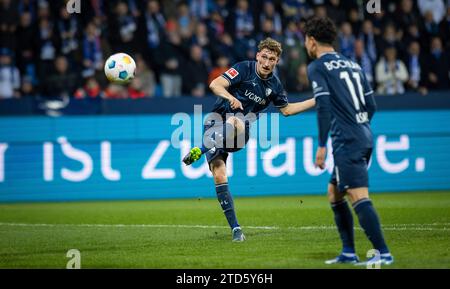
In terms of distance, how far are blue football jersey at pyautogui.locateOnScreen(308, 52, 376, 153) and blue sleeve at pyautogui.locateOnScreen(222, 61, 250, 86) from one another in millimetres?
2570

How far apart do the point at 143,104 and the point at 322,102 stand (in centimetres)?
916

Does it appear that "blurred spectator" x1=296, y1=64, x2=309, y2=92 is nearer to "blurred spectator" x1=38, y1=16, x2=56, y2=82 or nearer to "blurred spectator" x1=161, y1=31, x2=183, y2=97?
"blurred spectator" x1=161, y1=31, x2=183, y2=97

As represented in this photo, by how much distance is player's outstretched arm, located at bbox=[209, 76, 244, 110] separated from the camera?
30.8ft

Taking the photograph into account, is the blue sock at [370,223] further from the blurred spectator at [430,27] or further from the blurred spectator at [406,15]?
the blurred spectator at [406,15]

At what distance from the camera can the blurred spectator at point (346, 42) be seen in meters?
17.7

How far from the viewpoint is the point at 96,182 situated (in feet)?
51.3

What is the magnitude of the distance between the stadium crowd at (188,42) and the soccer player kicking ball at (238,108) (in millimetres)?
6476

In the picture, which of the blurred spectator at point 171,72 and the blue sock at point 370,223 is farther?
the blurred spectator at point 171,72

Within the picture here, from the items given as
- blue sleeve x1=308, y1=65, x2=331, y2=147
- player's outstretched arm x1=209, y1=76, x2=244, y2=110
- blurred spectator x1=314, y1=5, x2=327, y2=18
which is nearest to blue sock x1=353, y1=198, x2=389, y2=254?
blue sleeve x1=308, y1=65, x2=331, y2=147

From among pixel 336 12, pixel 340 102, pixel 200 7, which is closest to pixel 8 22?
pixel 200 7

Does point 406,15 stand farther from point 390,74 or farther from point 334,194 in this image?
point 334,194

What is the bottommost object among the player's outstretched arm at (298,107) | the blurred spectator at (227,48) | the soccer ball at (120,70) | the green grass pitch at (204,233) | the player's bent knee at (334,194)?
the green grass pitch at (204,233)

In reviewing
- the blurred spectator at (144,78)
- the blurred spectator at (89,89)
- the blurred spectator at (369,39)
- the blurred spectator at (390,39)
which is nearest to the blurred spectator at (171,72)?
the blurred spectator at (144,78)

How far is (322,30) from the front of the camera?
7.66m
